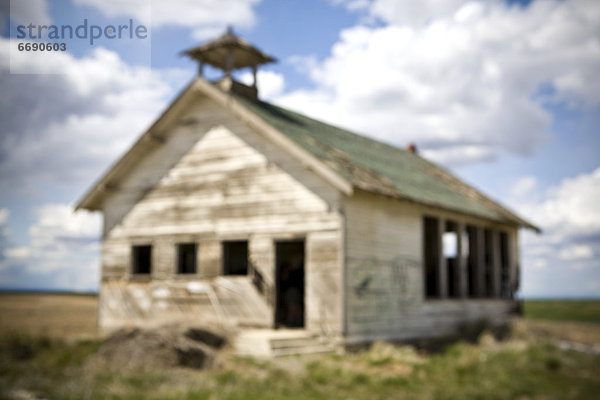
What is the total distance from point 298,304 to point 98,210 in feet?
24.2

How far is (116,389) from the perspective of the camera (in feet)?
33.5

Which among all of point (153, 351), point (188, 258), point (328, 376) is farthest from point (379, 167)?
point (153, 351)

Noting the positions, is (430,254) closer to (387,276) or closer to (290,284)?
(290,284)

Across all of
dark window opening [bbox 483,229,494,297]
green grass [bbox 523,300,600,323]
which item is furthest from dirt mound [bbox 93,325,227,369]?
green grass [bbox 523,300,600,323]

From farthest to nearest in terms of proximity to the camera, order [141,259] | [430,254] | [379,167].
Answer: [430,254] → [141,259] → [379,167]

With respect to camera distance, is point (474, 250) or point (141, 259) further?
point (474, 250)

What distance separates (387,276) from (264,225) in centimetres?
347

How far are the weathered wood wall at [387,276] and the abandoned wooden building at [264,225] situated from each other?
5 cm

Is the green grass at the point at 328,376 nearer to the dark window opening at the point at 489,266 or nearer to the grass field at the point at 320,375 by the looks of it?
the grass field at the point at 320,375

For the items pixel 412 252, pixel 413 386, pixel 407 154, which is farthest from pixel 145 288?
pixel 407 154

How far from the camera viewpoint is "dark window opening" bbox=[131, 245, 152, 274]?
64.2 feet

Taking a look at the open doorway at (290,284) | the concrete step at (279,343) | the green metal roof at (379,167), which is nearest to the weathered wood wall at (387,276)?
the green metal roof at (379,167)

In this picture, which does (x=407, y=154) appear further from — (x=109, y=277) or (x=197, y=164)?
(x=109, y=277)

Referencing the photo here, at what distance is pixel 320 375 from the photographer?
40.7 feet
